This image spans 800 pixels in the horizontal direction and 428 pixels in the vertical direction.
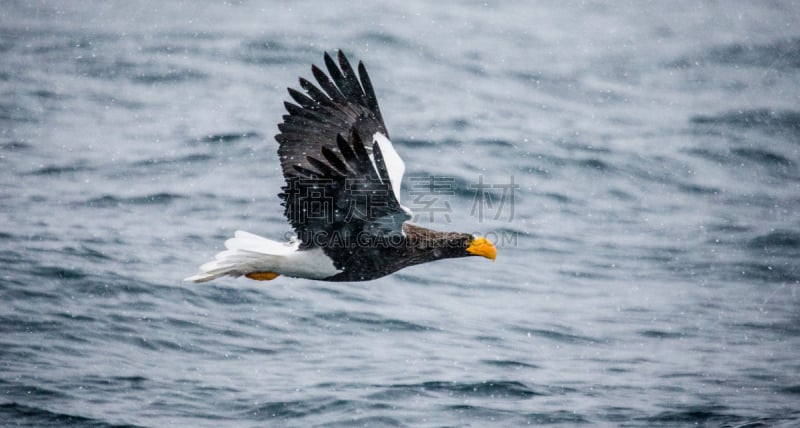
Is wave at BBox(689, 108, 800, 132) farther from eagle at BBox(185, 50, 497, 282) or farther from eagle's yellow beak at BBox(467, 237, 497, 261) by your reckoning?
eagle at BBox(185, 50, 497, 282)

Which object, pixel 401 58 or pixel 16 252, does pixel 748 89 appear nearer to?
pixel 401 58

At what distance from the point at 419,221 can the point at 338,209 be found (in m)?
4.70

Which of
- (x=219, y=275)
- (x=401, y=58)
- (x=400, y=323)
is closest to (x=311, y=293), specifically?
(x=400, y=323)

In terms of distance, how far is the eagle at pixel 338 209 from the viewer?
6.68 metres

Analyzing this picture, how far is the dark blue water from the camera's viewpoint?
379 inches

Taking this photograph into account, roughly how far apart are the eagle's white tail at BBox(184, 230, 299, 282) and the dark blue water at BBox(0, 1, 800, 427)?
1.97m

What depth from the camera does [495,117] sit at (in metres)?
15.2

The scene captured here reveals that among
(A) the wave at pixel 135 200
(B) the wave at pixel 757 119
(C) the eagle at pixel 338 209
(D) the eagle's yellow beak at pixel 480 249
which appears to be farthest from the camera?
(B) the wave at pixel 757 119

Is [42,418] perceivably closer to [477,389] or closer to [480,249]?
[477,389]

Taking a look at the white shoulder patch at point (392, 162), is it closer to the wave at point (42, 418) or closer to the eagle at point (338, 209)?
the eagle at point (338, 209)

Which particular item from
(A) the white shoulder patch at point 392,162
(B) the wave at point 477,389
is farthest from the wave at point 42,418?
(A) the white shoulder patch at point 392,162

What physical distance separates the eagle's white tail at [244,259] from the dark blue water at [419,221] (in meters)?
1.97

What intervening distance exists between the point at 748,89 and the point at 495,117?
4.23 m

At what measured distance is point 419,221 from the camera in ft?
38.1
